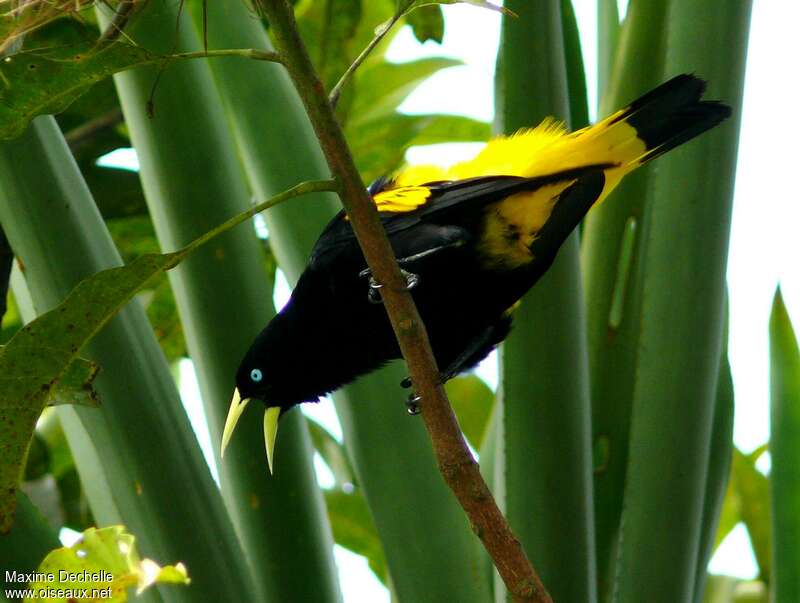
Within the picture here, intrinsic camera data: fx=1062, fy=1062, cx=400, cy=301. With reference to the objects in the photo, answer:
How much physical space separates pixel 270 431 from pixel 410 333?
2.16 ft

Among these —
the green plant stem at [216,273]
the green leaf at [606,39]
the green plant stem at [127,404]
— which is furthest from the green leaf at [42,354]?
the green leaf at [606,39]

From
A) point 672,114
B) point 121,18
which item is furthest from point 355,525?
point 121,18

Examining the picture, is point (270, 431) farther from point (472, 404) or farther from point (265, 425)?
point (472, 404)

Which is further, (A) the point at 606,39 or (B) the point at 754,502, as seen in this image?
(B) the point at 754,502

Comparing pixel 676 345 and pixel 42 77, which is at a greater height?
pixel 42 77

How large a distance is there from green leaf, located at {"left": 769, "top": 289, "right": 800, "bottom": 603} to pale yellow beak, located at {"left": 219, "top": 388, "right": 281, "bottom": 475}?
1.00m

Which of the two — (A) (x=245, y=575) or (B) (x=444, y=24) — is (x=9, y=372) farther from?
(B) (x=444, y=24)

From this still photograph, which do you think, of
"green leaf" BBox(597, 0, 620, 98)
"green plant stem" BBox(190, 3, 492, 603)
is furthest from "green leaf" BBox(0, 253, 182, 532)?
"green leaf" BBox(597, 0, 620, 98)

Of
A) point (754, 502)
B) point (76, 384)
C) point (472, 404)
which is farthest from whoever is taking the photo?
point (472, 404)

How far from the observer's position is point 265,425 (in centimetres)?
220

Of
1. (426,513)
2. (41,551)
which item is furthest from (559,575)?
(41,551)

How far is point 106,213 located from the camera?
3229mm

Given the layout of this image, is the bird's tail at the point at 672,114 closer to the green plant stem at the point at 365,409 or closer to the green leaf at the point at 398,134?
the green plant stem at the point at 365,409

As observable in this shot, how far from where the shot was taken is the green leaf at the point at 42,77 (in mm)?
1466
